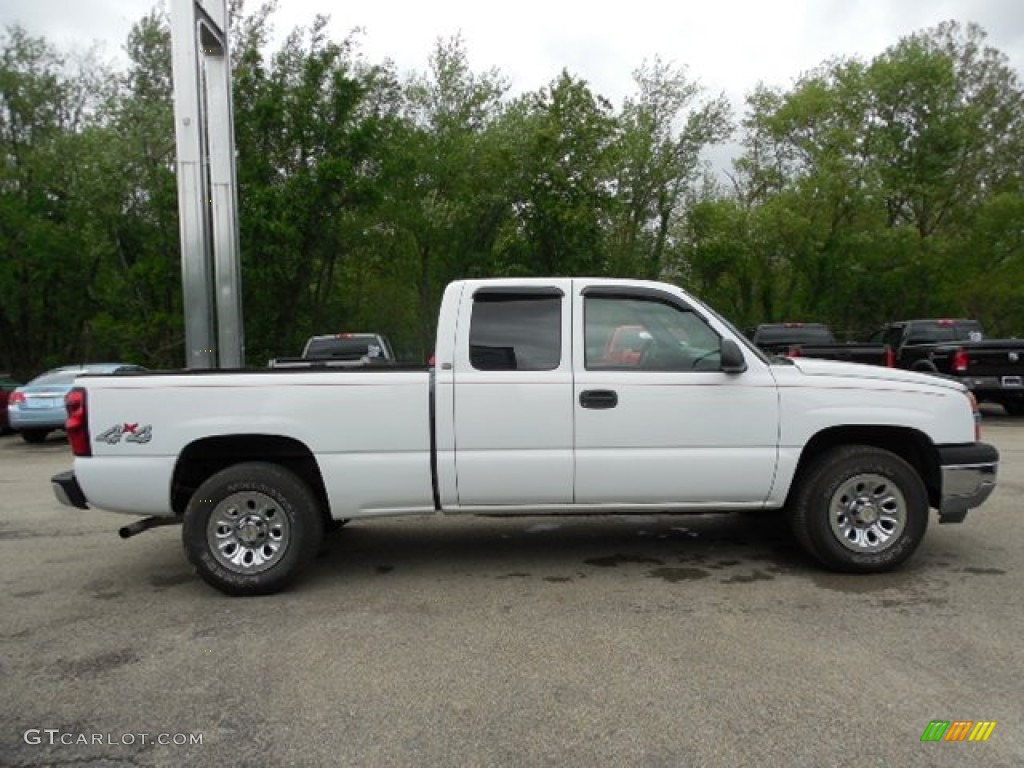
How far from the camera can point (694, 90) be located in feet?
99.3

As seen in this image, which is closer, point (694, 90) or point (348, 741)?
point (348, 741)

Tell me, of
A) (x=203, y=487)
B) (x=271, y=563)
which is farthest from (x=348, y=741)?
(x=203, y=487)

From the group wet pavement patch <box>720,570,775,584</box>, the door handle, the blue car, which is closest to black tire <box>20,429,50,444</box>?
the blue car

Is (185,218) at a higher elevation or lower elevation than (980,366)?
higher

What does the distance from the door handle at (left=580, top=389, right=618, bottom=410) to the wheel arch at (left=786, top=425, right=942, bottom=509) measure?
1.33 meters

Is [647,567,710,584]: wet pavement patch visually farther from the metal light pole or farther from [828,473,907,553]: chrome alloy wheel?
the metal light pole

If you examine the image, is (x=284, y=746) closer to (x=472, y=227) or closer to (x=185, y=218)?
(x=185, y=218)

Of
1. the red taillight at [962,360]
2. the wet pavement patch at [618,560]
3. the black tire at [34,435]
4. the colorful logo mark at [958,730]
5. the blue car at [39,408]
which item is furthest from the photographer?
the black tire at [34,435]

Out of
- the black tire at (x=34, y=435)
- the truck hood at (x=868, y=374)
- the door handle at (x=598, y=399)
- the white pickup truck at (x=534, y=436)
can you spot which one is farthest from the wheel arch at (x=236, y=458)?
the black tire at (x=34, y=435)

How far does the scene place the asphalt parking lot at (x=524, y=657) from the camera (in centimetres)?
307

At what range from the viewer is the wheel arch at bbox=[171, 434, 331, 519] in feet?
16.3

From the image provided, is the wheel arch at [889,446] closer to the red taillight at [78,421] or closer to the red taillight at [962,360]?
the red taillight at [78,421]

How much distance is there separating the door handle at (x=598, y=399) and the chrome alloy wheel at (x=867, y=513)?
157 centimetres

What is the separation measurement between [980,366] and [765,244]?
50.5 feet
